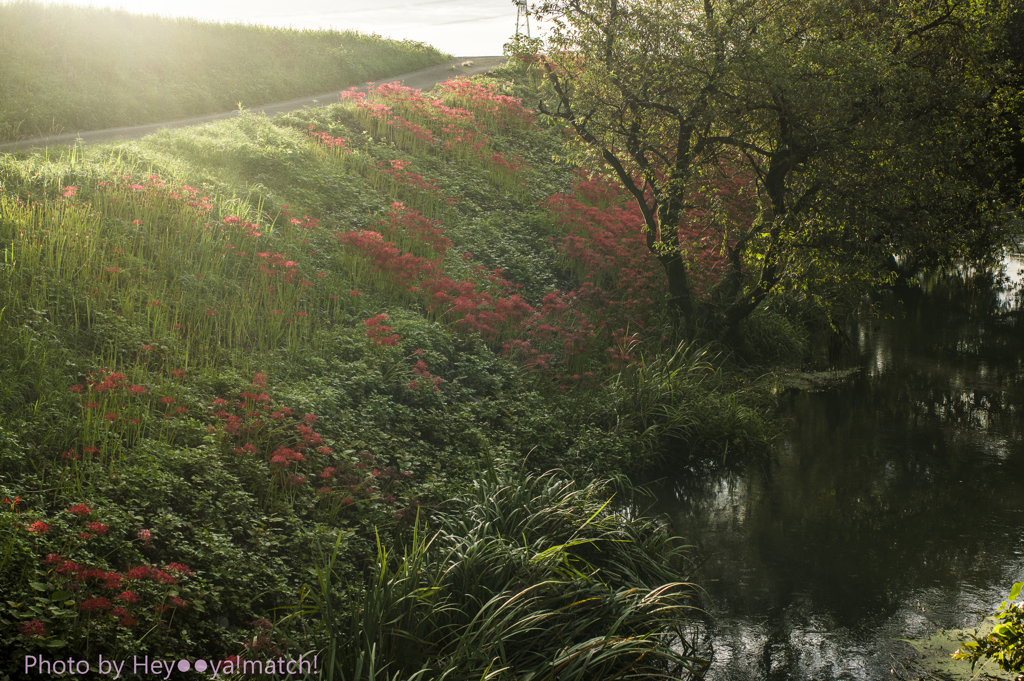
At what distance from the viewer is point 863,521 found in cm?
739

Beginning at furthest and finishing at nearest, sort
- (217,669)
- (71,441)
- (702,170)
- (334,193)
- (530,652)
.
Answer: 1. (334,193)
2. (702,170)
3. (71,441)
4. (530,652)
5. (217,669)

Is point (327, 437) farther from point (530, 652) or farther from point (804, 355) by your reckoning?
point (804, 355)

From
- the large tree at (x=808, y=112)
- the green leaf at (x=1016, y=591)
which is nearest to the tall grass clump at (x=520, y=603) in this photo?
the green leaf at (x=1016, y=591)

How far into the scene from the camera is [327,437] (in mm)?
6801

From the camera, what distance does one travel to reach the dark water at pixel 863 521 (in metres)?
5.58

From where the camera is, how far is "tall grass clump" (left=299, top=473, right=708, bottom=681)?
4.22m

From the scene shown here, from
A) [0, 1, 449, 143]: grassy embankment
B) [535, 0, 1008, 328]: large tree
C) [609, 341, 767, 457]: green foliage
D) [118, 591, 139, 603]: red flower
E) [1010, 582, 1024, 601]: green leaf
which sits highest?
[0, 1, 449, 143]: grassy embankment

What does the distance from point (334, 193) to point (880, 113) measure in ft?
27.9

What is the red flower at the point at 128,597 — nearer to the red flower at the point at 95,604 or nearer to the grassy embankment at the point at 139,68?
the red flower at the point at 95,604

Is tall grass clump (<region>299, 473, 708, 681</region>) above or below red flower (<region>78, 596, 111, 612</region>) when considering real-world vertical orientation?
below

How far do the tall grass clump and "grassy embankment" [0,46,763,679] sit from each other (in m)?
0.03

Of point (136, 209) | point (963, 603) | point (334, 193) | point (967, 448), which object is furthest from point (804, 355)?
point (136, 209)

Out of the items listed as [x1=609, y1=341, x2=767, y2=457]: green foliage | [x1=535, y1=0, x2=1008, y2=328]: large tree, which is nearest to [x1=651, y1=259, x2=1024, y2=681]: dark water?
[x1=609, y1=341, x2=767, y2=457]: green foliage

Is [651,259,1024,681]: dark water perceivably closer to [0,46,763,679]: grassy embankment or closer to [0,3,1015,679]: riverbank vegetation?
[0,3,1015,679]: riverbank vegetation
